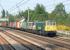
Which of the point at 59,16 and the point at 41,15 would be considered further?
the point at 59,16

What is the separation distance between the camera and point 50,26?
38.0 metres

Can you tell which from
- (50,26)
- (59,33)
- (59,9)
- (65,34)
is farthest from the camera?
(59,9)

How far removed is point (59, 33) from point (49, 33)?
606cm

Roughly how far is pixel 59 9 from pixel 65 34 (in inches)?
3524

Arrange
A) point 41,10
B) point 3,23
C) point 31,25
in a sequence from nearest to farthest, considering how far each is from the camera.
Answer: point 31,25 < point 3,23 < point 41,10

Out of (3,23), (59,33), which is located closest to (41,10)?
(3,23)

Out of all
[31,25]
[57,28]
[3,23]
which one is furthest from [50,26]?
[3,23]

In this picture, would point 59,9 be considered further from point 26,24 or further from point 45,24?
point 45,24

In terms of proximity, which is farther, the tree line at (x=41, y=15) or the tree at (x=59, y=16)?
the tree line at (x=41, y=15)

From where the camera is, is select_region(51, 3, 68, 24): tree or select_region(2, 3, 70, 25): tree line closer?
select_region(51, 3, 68, 24): tree

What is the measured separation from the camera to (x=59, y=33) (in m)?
44.6

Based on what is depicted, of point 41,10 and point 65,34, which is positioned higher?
point 41,10

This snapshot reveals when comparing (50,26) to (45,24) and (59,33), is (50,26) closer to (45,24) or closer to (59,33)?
(45,24)

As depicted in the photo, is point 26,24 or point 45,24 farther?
point 26,24
